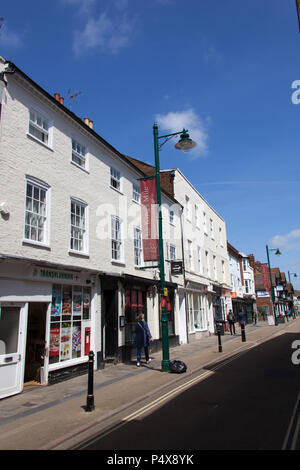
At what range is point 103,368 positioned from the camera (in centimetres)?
1207

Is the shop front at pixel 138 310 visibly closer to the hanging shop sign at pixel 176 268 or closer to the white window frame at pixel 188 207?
the hanging shop sign at pixel 176 268

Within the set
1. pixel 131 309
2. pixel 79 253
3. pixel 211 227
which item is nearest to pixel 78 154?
pixel 79 253

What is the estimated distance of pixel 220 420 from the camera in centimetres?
577

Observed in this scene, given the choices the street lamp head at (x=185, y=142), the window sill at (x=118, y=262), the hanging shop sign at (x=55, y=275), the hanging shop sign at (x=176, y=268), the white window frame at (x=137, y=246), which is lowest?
the hanging shop sign at (x=55, y=275)

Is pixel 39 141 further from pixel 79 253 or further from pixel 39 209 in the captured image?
pixel 79 253

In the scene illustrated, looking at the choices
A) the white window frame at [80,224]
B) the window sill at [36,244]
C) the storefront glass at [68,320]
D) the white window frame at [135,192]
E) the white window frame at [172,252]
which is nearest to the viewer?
the window sill at [36,244]

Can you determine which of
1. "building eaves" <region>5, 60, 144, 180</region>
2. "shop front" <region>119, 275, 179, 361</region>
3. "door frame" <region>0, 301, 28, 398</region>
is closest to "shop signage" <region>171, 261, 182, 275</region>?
"shop front" <region>119, 275, 179, 361</region>

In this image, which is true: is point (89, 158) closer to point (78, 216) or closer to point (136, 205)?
point (78, 216)

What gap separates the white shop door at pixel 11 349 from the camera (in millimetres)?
8372

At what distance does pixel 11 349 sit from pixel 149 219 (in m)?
8.10

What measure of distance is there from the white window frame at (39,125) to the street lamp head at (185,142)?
4.19 meters

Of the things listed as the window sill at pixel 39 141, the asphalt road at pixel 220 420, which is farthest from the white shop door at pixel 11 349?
the window sill at pixel 39 141

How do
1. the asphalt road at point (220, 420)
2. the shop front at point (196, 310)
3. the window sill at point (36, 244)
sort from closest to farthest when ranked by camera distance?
Answer: the asphalt road at point (220, 420) → the window sill at point (36, 244) → the shop front at point (196, 310)

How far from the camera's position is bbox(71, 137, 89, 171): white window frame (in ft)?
40.4
